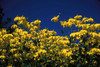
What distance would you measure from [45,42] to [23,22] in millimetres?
1331

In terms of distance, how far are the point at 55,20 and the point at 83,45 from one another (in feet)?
5.49

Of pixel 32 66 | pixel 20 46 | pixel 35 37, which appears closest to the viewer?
pixel 32 66

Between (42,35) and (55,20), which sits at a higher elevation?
(55,20)

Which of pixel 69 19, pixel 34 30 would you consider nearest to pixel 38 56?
pixel 34 30

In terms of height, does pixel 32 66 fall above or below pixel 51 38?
below

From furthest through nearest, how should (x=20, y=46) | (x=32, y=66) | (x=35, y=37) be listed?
(x=35, y=37)
(x=20, y=46)
(x=32, y=66)

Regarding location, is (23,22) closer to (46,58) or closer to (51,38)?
(51,38)

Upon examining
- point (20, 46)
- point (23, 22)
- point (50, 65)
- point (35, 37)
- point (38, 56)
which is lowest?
point (50, 65)

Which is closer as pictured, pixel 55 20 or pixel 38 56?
pixel 38 56

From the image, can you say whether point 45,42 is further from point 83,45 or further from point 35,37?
point 83,45

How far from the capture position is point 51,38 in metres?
6.02

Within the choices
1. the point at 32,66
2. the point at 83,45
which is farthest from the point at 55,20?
the point at 32,66

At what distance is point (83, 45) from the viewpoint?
242 inches

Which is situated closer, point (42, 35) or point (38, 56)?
point (38, 56)
